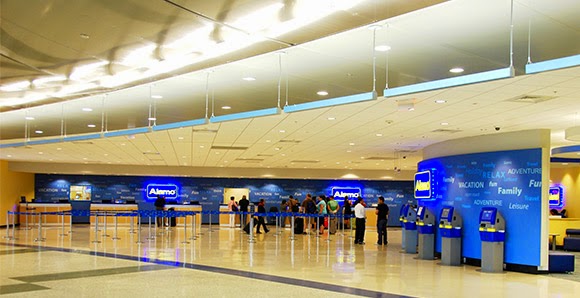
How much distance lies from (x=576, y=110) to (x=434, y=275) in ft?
12.6

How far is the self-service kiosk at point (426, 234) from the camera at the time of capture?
14.7m

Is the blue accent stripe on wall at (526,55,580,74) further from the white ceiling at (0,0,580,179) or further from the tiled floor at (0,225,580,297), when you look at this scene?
the tiled floor at (0,225,580,297)

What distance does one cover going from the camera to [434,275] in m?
11.4

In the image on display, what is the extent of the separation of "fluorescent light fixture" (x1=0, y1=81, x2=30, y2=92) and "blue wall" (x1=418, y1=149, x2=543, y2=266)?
364 inches

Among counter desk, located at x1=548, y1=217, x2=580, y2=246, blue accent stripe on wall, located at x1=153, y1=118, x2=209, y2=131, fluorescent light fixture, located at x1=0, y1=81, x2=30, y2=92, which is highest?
fluorescent light fixture, located at x1=0, y1=81, x2=30, y2=92

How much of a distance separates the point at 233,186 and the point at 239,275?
2276 cm

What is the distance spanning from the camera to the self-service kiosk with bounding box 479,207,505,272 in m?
12.4

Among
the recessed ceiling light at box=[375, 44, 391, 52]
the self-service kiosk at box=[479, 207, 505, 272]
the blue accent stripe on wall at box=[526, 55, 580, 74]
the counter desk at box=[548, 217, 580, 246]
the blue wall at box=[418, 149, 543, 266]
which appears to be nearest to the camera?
the blue accent stripe on wall at box=[526, 55, 580, 74]

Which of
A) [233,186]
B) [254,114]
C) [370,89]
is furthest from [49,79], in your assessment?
[233,186]

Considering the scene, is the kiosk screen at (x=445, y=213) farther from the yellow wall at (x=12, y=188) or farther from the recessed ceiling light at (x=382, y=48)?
the yellow wall at (x=12, y=188)

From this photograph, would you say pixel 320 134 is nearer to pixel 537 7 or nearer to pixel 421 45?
pixel 421 45

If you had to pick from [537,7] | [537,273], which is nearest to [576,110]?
[537,273]

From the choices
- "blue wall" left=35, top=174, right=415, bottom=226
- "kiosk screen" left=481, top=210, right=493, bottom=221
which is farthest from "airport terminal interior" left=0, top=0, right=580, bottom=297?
"blue wall" left=35, top=174, right=415, bottom=226

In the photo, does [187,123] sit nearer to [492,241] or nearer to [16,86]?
[16,86]
